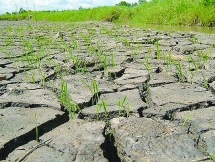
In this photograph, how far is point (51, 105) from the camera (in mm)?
2021

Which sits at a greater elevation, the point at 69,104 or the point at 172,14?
the point at 172,14

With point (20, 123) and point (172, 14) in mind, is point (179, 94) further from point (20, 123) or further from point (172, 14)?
point (172, 14)

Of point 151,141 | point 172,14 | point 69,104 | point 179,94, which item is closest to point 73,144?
point 151,141

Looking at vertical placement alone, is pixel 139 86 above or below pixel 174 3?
below

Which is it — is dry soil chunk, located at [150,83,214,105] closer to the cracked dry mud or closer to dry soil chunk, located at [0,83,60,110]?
the cracked dry mud

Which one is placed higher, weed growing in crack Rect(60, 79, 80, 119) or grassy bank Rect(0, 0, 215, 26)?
grassy bank Rect(0, 0, 215, 26)

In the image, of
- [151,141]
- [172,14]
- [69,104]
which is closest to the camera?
[151,141]

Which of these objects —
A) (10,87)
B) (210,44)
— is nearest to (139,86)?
(10,87)

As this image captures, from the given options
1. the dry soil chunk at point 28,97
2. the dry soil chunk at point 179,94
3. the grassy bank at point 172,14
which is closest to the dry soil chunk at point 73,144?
the dry soil chunk at point 28,97

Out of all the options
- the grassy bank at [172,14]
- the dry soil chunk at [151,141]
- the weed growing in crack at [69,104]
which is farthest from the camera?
the grassy bank at [172,14]

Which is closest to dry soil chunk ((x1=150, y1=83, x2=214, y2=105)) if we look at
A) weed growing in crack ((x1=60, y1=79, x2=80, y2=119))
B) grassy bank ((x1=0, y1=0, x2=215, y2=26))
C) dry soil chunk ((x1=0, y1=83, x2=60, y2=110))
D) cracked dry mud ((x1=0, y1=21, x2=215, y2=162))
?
cracked dry mud ((x1=0, y1=21, x2=215, y2=162))

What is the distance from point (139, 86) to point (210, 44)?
7.65 feet

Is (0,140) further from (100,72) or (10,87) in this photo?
(100,72)

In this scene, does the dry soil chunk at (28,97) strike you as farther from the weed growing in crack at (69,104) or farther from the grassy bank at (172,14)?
the grassy bank at (172,14)
